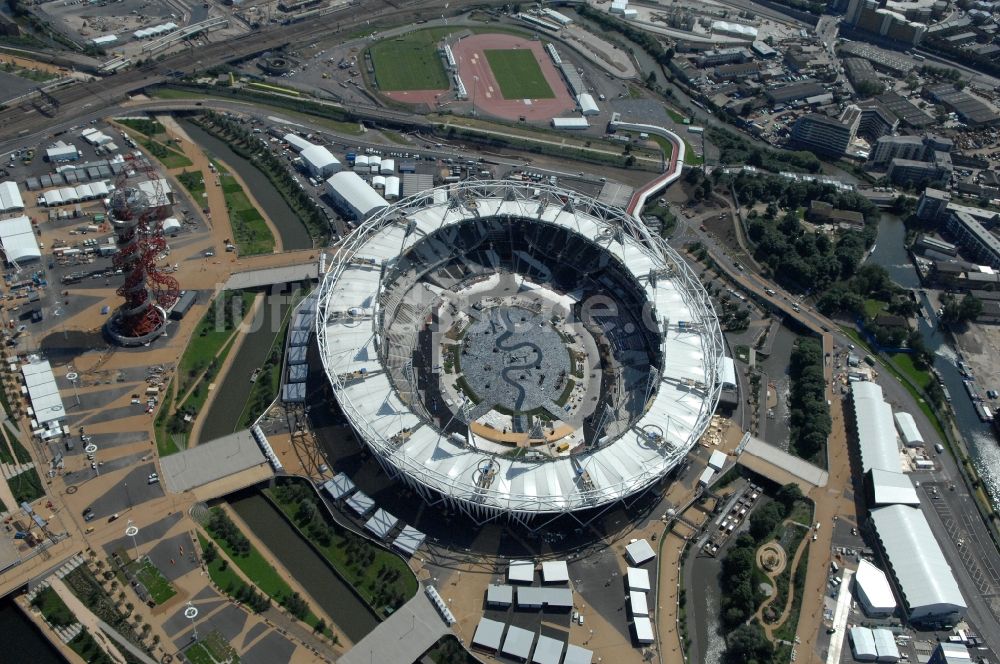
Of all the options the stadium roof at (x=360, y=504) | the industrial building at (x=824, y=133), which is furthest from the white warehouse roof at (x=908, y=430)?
the industrial building at (x=824, y=133)

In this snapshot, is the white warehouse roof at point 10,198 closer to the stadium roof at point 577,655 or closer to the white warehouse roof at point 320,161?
the white warehouse roof at point 320,161

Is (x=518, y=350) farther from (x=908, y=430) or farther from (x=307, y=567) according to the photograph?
(x=908, y=430)

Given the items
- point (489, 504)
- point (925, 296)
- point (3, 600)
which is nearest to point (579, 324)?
point (489, 504)

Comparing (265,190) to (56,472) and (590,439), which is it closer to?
(56,472)

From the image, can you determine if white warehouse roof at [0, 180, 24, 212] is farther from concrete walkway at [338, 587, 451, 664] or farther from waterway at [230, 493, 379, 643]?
concrete walkway at [338, 587, 451, 664]

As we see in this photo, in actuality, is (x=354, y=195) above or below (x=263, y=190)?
below

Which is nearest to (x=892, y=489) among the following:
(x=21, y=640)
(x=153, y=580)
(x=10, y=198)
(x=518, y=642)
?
(x=518, y=642)
